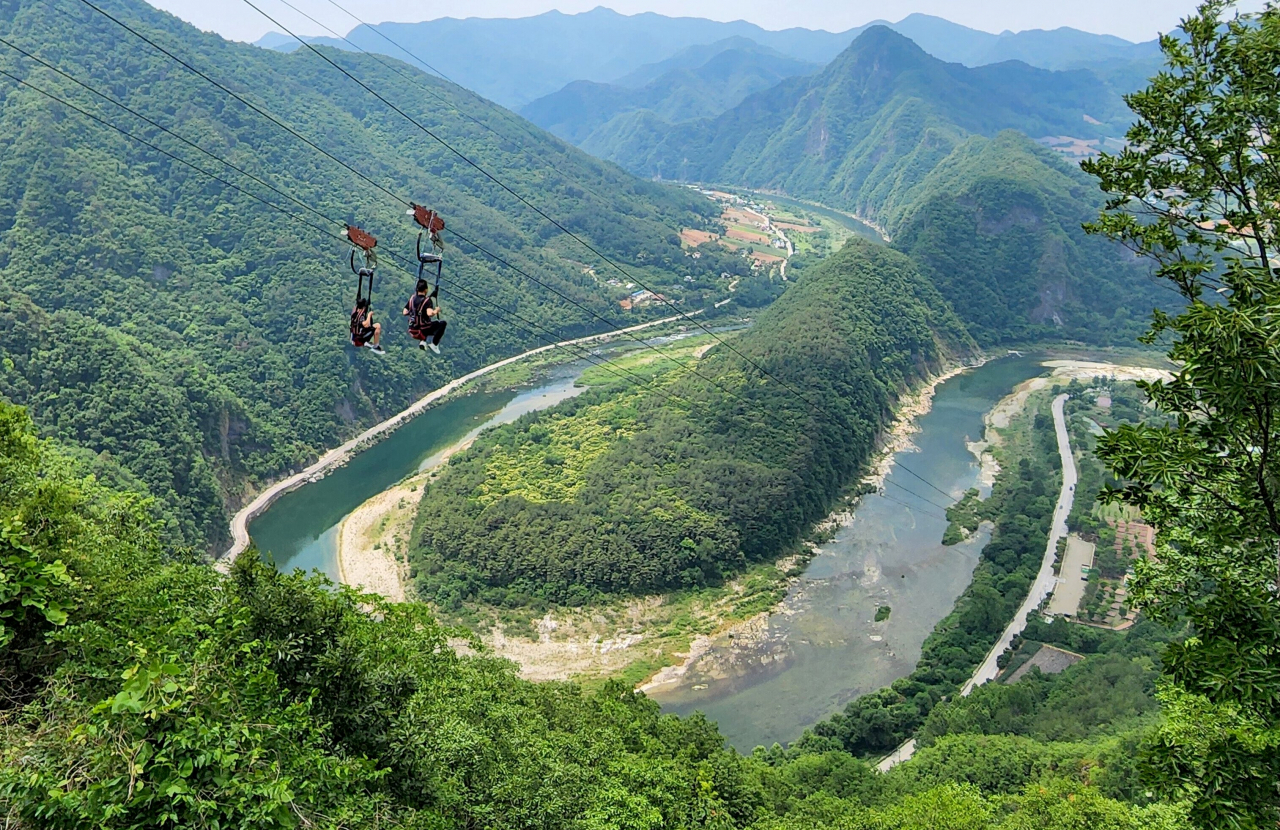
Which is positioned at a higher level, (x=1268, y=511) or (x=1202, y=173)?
(x=1202, y=173)

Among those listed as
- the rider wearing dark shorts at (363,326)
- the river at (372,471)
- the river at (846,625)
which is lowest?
the river at (372,471)

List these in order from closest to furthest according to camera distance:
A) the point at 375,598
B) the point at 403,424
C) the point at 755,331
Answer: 1. the point at 375,598
2. the point at 403,424
3. the point at 755,331

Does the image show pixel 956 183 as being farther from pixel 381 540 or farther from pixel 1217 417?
pixel 1217 417

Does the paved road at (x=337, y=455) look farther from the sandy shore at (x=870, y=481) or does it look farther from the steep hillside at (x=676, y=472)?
the sandy shore at (x=870, y=481)

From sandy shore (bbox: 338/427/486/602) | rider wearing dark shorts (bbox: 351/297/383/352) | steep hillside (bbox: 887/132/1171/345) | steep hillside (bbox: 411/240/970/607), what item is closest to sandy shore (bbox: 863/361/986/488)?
steep hillside (bbox: 411/240/970/607)

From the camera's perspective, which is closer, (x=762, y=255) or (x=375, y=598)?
(x=375, y=598)

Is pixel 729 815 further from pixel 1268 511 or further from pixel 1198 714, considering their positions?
pixel 1268 511

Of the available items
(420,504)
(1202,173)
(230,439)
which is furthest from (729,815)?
(230,439)

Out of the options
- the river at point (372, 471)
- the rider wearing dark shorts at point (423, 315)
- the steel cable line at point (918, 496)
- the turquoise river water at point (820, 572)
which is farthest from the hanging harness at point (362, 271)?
the steel cable line at point (918, 496)
